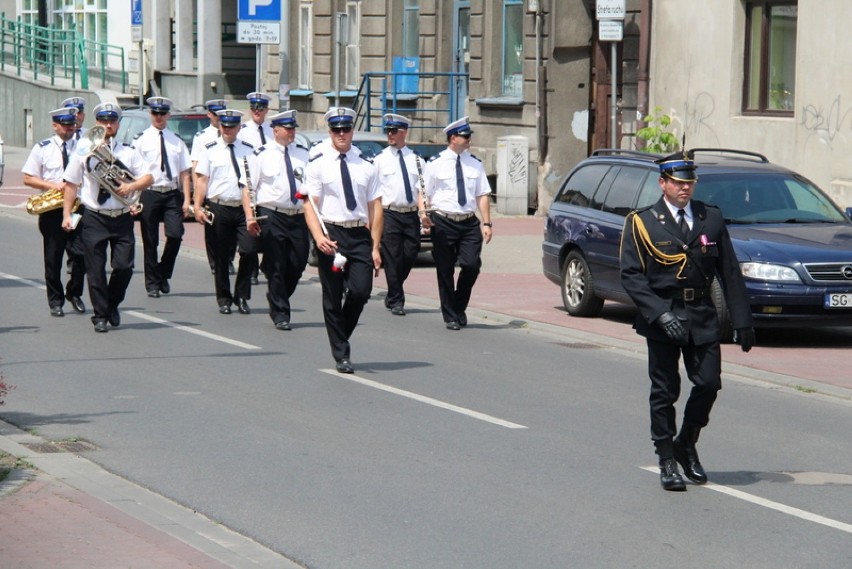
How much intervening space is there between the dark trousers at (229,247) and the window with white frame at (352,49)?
19.3 m

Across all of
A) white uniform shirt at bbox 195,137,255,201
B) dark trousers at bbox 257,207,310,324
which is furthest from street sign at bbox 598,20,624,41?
dark trousers at bbox 257,207,310,324

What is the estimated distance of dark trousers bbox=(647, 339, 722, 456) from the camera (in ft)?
27.4

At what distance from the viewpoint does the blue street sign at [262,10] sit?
21844 mm

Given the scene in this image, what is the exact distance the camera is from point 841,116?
834 inches

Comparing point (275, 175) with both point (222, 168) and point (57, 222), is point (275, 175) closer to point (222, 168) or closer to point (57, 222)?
point (222, 168)

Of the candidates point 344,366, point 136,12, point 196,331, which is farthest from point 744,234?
point 136,12

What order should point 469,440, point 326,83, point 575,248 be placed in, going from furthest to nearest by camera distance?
point 326,83 → point 575,248 → point 469,440

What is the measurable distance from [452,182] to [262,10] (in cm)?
766

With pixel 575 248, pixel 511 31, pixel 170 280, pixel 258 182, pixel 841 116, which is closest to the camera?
pixel 258 182

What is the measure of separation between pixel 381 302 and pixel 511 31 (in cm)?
1352

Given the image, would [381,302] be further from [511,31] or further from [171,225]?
[511,31]

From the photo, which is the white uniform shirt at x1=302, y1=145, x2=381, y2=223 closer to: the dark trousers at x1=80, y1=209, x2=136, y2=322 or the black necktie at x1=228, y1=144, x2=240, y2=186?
the dark trousers at x1=80, y1=209, x2=136, y2=322

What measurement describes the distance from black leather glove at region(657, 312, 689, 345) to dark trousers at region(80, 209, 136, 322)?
22.7ft

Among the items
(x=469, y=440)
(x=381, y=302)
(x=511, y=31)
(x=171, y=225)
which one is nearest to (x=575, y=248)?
(x=381, y=302)
